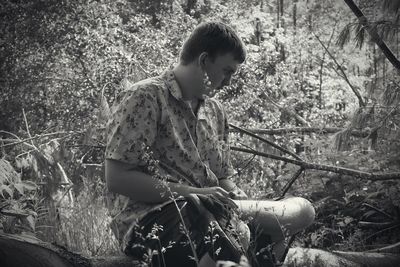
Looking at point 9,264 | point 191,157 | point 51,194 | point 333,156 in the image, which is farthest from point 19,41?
point 9,264

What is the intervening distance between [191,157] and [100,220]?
3.53 feet

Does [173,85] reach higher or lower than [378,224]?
higher

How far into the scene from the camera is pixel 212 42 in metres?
2.42

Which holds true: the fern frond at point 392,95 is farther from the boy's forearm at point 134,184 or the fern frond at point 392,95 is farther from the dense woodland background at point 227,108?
the boy's forearm at point 134,184

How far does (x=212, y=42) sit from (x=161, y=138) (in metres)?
0.47

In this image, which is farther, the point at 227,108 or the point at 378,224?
the point at 227,108

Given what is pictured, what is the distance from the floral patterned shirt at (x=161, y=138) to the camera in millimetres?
2199

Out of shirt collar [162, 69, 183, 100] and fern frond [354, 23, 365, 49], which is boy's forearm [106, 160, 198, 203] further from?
fern frond [354, 23, 365, 49]

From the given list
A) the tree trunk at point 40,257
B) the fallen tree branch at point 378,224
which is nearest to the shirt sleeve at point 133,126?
the tree trunk at point 40,257

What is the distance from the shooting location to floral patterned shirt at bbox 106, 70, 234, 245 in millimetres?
2199

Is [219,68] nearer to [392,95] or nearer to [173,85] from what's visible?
[173,85]

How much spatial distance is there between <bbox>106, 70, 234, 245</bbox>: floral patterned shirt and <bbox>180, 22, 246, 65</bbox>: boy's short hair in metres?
0.14

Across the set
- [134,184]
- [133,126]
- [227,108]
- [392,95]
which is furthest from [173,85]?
[227,108]

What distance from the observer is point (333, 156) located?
14.9 ft
